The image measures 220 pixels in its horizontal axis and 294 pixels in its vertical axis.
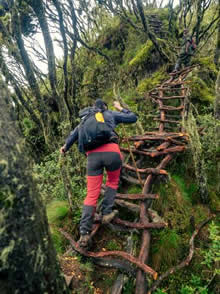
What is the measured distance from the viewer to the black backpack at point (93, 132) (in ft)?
12.0

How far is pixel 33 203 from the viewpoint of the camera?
4.47 ft

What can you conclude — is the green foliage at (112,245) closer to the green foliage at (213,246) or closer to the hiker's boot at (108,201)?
the hiker's boot at (108,201)

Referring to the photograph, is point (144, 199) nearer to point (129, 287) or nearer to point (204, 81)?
point (129, 287)

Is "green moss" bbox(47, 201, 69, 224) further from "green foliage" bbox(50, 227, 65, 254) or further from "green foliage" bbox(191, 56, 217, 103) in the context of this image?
"green foliage" bbox(191, 56, 217, 103)

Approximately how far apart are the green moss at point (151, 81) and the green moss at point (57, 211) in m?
7.02

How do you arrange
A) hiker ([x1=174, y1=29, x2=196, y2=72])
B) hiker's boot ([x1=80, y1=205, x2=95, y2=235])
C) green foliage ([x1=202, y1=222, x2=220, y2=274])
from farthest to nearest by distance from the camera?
hiker ([x1=174, y1=29, x2=196, y2=72]), hiker's boot ([x1=80, y1=205, x2=95, y2=235]), green foliage ([x1=202, y1=222, x2=220, y2=274])

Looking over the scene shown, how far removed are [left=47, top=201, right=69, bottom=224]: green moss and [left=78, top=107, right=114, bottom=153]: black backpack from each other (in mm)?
1866

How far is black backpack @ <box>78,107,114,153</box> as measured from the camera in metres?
3.65

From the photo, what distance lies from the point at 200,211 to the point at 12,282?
14.3 ft

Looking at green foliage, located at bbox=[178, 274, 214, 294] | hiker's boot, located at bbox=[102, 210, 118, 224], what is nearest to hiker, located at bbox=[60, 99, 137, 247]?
hiker's boot, located at bbox=[102, 210, 118, 224]

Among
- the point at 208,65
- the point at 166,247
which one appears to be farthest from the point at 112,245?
the point at 208,65

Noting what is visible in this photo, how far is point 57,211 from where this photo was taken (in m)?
4.91

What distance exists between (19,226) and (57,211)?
3.87m

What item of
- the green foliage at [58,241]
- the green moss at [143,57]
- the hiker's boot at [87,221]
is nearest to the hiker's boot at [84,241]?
the hiker's boot at [87,221]
